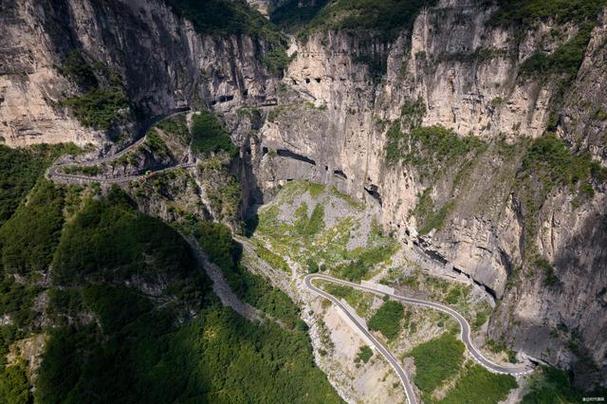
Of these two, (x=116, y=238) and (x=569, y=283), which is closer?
(x=569, y=283)

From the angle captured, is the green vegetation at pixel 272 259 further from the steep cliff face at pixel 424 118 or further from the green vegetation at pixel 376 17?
the green vegetation at pixel 376 17

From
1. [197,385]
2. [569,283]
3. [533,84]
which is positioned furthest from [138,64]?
[569,283]

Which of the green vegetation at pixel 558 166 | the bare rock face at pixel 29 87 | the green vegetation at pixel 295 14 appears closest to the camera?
the green vegetation at pixel 558 166

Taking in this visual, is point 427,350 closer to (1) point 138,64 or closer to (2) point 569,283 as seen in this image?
(2) point 569,283

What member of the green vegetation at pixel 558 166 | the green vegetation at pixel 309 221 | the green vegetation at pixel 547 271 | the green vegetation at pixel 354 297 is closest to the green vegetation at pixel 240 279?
the green vegetation at pixel 354 297

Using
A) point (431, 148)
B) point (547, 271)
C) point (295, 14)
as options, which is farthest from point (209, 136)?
point (295, 14)

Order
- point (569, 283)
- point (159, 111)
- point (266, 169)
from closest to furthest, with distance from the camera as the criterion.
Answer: point (569, 283) < point (159, 111) < point (266, 169)
